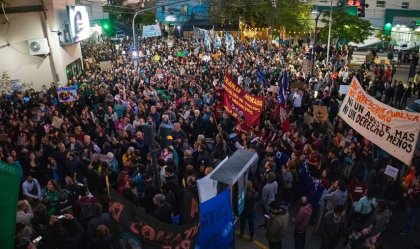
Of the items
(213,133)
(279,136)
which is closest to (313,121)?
(279,136)

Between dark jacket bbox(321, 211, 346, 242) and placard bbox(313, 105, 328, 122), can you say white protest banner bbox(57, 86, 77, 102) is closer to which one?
placard bbox(313, 105, 328, 122)

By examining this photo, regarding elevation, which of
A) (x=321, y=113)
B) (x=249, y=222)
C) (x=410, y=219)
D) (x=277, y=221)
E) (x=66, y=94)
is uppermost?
(x=66, y=94)

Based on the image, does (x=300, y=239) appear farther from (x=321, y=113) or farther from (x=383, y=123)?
(x=321, y=113)

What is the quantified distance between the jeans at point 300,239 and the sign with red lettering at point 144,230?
8.90 ft

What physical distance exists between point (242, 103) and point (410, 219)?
17.6ft

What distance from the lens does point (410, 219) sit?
Answer: 8.22 metres

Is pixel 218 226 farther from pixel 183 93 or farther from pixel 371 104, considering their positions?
pixel 183 93

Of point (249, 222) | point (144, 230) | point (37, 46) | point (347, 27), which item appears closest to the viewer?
point (144, 230)

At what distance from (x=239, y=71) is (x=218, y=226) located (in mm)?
16663

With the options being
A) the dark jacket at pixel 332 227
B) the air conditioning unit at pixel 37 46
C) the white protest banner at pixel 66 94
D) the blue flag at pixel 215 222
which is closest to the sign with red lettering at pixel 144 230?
the blue flag at pixel 215 222

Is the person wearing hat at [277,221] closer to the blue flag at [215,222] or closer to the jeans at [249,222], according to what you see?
the blue flag at [215,222]

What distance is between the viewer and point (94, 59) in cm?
3388

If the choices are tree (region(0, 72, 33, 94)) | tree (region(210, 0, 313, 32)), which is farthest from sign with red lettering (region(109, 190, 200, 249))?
tree (region(210, 0, 313, 32))

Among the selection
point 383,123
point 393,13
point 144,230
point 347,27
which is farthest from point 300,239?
point 393,13
